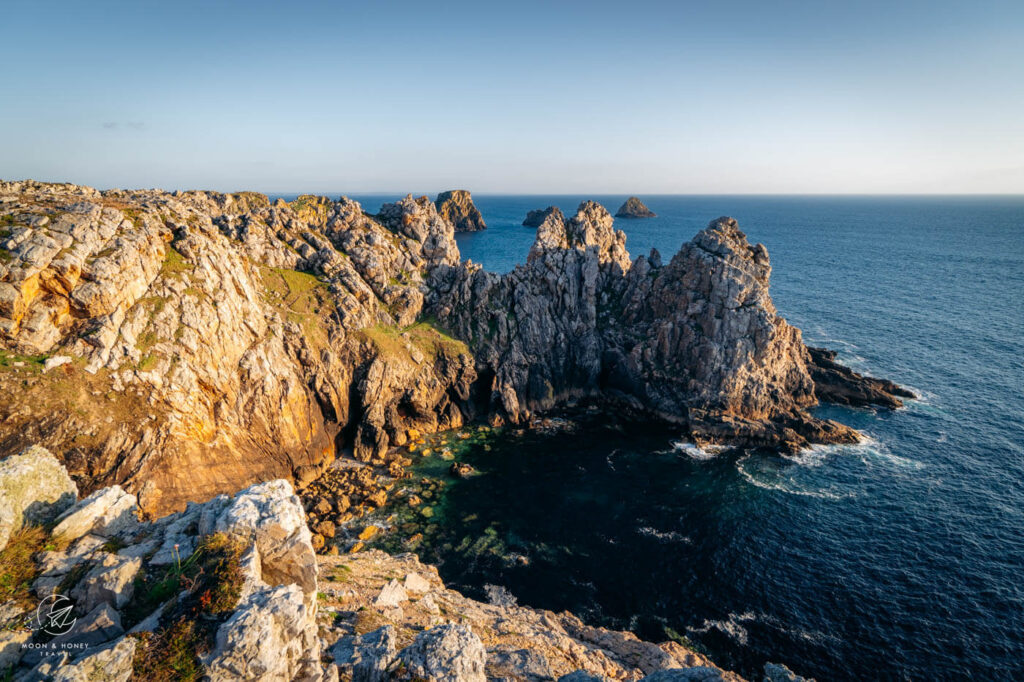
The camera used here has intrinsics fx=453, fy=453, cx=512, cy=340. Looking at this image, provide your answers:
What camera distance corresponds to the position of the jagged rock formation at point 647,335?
66.6 metres

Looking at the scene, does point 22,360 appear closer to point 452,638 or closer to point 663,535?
point 452,638

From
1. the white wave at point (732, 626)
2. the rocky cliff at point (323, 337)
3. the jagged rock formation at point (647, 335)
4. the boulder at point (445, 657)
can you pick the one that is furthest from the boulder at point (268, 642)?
the jagged rock formation at point (647, 335)

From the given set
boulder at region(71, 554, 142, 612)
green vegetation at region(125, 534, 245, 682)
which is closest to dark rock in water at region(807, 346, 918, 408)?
green vegetation at region(125, 534, 245, 682)

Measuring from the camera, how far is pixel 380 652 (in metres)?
17.9

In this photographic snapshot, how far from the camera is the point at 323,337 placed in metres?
61.6

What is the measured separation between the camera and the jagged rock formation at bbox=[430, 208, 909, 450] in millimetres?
66625

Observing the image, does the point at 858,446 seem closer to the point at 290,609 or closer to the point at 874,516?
the point at 874,516

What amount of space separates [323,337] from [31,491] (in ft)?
144

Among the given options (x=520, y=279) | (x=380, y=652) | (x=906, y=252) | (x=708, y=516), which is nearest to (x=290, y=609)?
(x=380, y=652)

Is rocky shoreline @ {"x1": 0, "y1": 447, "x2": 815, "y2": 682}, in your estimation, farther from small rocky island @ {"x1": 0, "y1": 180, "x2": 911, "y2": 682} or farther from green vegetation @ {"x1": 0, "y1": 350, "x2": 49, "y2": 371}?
green vegetation @ {"x1": 0, "y1": 350, "x2": 49, "y2": 371}

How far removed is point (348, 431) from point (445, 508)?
743 inches
